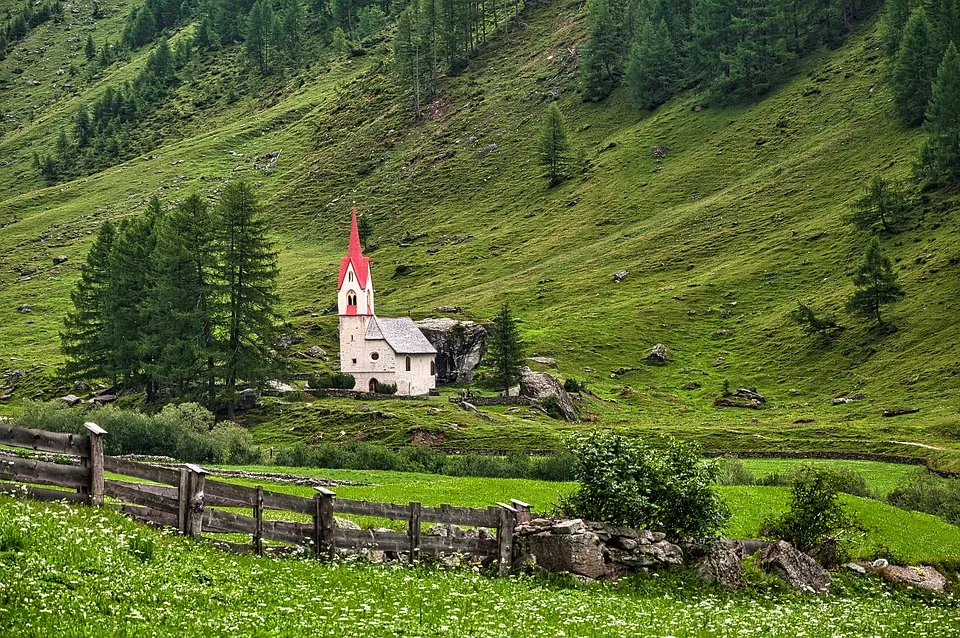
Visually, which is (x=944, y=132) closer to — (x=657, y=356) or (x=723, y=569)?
(x=657, y=356)

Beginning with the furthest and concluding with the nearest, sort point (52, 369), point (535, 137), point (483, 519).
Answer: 1. point (535, 137)
2. point (52, 369)
3. point (483, 519)

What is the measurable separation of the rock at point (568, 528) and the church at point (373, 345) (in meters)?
83.8

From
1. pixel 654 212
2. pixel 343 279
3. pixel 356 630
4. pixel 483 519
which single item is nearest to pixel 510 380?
pixel 343 279

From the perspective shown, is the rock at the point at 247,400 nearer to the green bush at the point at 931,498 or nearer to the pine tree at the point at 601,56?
the green bush at the point at 931,498

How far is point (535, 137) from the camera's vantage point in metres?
180

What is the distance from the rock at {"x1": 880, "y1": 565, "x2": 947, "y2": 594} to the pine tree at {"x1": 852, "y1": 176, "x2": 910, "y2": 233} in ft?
308

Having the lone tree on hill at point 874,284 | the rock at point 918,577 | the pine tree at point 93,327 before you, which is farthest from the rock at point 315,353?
the rock at point 918,577

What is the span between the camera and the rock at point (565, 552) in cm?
2355

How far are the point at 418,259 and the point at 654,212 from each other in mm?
36173

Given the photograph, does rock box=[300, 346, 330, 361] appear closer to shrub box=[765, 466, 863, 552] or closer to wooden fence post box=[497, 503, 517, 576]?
shrub box=[765, 466, 863, 552]

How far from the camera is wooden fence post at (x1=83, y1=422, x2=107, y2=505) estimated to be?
17781mm

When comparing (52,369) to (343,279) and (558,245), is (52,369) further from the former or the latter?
(558,245)

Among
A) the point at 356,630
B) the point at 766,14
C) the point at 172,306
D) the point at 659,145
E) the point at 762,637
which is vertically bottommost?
the point at 762,637

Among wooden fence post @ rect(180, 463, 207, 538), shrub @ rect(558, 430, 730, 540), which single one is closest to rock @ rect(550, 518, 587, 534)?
shrub @ rect(558, 430, 730, 540)
